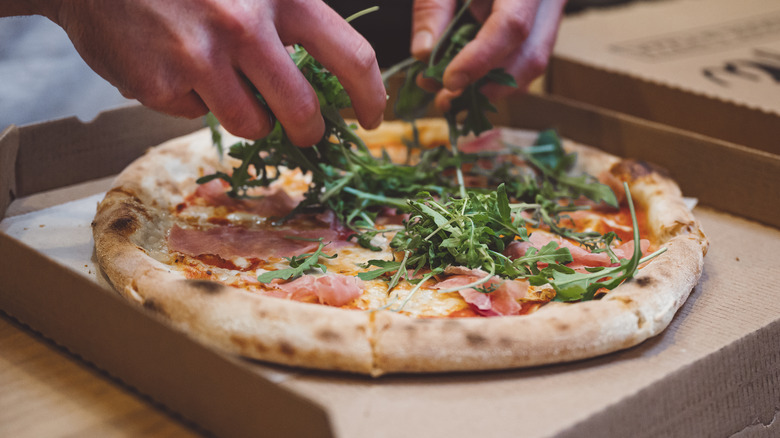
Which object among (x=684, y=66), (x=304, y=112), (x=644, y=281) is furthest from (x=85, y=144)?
(x=684, y=66)

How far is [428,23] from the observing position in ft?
6.97

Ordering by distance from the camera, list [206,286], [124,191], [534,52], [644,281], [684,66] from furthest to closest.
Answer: [684,66] → [534,52] → [124,191] → [644,281] → [206,286]

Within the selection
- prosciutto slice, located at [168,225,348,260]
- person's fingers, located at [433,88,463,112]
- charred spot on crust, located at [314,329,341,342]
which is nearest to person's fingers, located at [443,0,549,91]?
person's fingers, located at [433,88,463,112]

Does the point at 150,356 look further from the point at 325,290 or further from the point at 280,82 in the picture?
the point at 280,82

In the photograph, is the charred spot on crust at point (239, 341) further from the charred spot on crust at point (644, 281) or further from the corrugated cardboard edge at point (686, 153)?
the corrugated cardboard edge at point (686, 153)

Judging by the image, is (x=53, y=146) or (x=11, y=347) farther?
(x=53, y=146)

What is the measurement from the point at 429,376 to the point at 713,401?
0.52 m

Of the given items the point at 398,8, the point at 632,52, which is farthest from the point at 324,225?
the point at 632,52

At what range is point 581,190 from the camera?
6.66 feet

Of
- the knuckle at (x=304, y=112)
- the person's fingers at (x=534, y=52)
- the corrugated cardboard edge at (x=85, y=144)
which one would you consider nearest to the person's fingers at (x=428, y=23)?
the person's fingers at (x=534, y=52)

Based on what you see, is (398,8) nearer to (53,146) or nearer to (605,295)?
(53,146)

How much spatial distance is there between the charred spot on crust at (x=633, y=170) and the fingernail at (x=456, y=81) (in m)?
0.56

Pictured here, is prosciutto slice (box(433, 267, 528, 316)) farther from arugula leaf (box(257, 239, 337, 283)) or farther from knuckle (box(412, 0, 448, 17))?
knuckle (box(412, 0, 448, 17))

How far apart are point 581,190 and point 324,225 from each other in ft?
2.45
